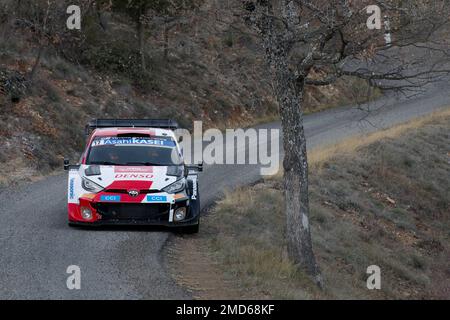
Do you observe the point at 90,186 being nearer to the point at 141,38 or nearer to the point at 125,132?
the point at 125,132

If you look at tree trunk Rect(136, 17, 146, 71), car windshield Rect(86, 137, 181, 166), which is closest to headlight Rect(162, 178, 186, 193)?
car windshield Rect(86, 137, 181, 166)

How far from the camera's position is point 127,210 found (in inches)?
483

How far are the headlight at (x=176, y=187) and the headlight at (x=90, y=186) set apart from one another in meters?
1.11

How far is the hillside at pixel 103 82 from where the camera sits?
21.0 metres

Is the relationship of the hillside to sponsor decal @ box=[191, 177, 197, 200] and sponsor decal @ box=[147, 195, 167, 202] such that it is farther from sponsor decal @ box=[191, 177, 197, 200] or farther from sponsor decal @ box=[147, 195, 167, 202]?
sponsor decal @ box=[147, 195, 167, 202]

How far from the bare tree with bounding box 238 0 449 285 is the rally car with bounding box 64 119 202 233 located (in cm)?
186

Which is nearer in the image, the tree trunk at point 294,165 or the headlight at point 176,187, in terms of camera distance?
the tree trunk at point 294,165

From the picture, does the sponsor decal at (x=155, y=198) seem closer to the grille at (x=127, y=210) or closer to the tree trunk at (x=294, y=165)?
the grille at (x=127, y=210)

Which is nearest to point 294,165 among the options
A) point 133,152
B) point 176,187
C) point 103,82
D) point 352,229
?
point 176,187

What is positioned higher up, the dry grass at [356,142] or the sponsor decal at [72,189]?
the dry grass at [356,142]

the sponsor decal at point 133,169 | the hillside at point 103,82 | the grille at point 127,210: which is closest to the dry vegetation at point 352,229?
the grille at point 127,210

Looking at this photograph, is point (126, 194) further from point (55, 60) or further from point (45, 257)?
point (55, 60)
